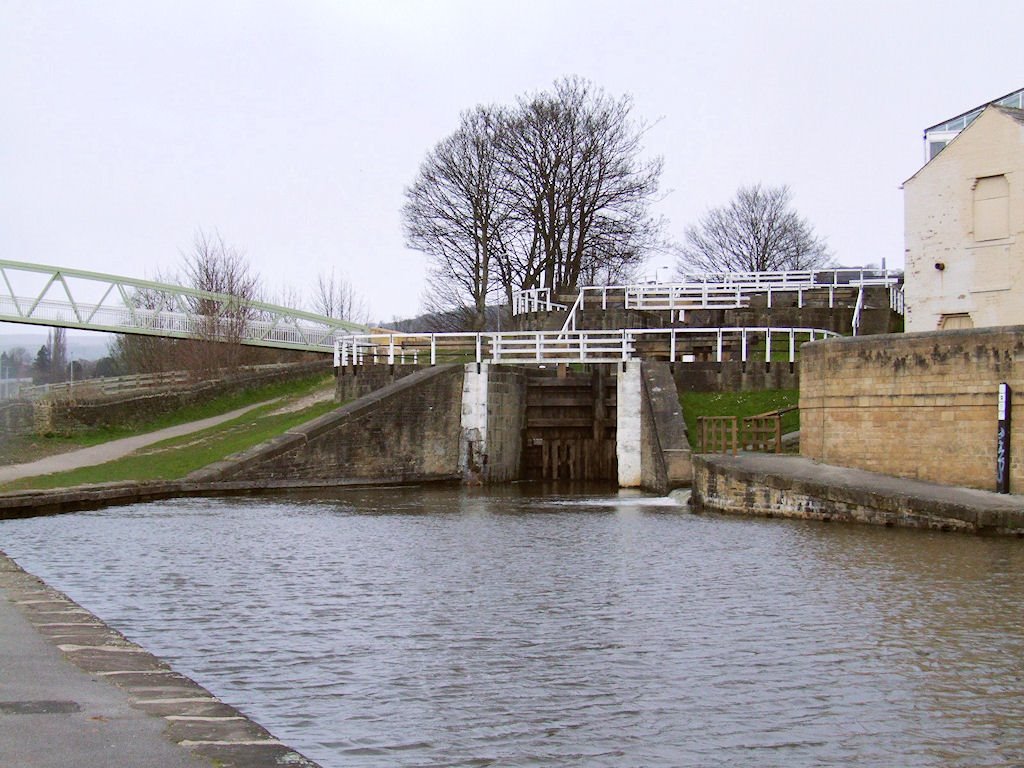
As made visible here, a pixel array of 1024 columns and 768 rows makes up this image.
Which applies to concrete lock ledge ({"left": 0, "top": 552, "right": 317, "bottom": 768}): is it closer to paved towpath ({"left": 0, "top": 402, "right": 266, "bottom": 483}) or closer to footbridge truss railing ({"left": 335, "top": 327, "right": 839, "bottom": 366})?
paved towpath ({"left": 0, "top": 402, "right": 266, "bottom": 483})

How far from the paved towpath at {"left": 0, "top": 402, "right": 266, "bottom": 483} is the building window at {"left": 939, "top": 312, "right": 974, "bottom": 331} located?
1922cm

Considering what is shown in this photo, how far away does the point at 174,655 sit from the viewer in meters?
9.96

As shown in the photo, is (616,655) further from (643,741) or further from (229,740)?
(229,740)

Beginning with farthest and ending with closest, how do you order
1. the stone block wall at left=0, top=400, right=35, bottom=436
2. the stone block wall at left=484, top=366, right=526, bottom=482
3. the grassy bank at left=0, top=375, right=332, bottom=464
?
the stone block wall at left=0, top=400, right=35, bottom=436
the stone block wall at left=484, top=366, right=526, bottom=482
the grassy bank at left=0, top=375, right=332, bottom=464

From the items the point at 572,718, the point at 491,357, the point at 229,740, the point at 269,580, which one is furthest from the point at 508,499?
the point at 229,740

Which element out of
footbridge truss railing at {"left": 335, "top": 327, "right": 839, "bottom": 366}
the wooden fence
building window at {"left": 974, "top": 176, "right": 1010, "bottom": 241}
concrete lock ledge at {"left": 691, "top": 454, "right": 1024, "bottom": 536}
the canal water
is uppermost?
building window at {"left": 974, "top": 176, "right": 1010, "bottom": 241}

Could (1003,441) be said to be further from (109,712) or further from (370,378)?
(370,378)

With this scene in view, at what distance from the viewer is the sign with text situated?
1872cm

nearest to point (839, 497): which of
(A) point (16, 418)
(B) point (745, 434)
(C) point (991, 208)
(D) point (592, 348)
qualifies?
(B) point (745, 434)

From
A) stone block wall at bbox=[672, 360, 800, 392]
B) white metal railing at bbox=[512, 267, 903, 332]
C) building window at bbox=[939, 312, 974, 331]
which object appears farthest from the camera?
white metal railing at bbox=[512, 267, 903, 332]

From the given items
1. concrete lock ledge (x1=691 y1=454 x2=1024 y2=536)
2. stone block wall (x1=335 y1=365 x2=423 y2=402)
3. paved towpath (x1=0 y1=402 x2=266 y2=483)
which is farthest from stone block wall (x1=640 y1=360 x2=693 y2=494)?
paved towpath (x1=0 y1=402 x2=266 y2=483)

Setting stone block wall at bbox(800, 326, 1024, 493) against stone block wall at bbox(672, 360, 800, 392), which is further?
stone block wall at bbox(672, 360, 800, 392)

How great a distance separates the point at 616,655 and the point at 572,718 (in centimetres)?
195

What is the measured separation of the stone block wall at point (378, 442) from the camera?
1059 inches
